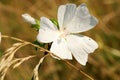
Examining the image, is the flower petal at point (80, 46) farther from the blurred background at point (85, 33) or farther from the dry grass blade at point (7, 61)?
the blurred background at point (85, 33)

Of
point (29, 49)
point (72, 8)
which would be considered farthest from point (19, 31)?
point (72, 8)

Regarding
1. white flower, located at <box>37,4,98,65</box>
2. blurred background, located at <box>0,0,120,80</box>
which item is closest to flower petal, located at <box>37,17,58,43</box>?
white flower, located at <box>37,4,98,65</box>

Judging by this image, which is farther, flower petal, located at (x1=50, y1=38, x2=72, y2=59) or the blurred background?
the blurred background

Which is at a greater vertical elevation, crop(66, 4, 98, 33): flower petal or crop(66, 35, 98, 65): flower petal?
crop(66, 4, 98, 33): flower petal

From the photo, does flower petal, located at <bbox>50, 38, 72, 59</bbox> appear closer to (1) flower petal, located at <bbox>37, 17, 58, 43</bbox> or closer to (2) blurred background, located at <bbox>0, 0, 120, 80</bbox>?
(1) flower petal, located at <bbox>37, 17, 58, 43</bbox>

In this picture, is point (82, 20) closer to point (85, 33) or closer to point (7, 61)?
point (7, 61)

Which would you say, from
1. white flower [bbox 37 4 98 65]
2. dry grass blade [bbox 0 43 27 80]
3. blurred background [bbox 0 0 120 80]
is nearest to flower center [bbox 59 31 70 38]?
white flower [bbox 37 4 98 65]

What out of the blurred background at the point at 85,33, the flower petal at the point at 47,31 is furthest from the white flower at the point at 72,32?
the blurred background at the point at 85,33
